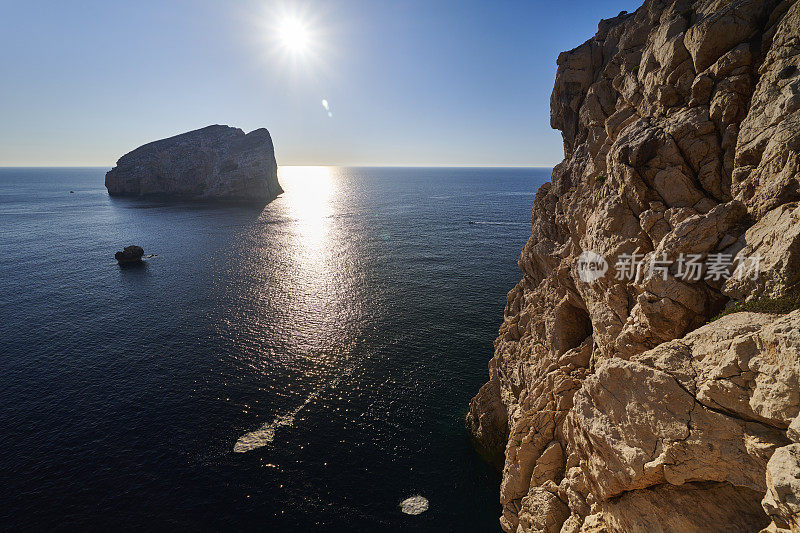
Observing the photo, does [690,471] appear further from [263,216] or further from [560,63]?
[263,216]

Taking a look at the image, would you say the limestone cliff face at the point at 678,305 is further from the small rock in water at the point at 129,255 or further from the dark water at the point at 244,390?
the small rock in water at the point at 129,255

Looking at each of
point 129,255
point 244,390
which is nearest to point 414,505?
point 244,390

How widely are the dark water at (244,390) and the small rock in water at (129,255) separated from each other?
2772 millimetres

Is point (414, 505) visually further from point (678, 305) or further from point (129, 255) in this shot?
point (129, 255)

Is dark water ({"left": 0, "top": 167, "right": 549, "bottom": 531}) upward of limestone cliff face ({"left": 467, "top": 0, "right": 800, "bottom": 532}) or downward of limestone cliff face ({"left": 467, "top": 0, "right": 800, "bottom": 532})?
downward

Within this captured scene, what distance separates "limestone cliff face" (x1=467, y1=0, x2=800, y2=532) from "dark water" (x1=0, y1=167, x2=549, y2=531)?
63.3 feet

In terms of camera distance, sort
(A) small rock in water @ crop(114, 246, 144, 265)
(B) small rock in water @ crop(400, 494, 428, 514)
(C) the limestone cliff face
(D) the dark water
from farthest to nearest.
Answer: (A) small rock in water @ crop(114, 246, 144, 265) → (D) the dark water → (B) small rock in water @ crop(400, 494, 428, 514) → (C) the limestone cliff face

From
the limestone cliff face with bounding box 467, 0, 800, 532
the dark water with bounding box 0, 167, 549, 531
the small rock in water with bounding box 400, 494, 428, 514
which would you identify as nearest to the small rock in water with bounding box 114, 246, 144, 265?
the dark water with bounding box 0, 167, 549, 531

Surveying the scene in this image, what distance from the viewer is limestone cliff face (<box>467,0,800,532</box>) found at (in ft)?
45.5

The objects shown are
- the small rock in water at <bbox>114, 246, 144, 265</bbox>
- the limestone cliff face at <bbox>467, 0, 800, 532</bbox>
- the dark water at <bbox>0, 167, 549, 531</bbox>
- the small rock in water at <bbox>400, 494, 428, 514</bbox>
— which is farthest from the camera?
the small rock in water at <bbox>114, 246, 144, 265</bbox>

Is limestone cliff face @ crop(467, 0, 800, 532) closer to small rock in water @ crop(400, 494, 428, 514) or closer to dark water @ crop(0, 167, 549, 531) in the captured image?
small rock in water @ crop(400, 494, 428, 514)

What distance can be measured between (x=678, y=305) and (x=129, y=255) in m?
132

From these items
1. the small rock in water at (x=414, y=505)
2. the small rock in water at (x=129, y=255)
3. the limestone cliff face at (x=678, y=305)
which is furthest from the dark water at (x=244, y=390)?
the limestone cliff face at (x=678, y=305)

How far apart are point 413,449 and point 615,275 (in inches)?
1315
